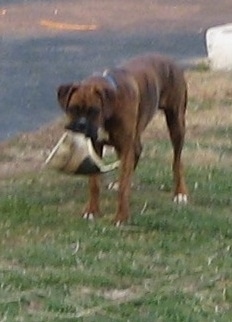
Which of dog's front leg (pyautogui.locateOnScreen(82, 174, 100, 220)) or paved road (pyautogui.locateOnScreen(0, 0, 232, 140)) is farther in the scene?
paved road (pyautogui.locateOnScreen(0, 0, 232, 140))

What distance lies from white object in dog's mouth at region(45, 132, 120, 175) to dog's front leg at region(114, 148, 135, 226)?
0.93ft

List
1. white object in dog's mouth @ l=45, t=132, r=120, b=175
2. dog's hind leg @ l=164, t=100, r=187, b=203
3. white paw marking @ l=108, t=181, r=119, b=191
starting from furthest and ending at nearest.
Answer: white paw marking @ l=108, t=181, r=119, b=191
dog's hind leg @ l=164, t=100, r=187, b=203
white object in dog's mouth @ l=45, t=132, r=120, b=175

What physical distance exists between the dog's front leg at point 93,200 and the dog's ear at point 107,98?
0.56 meters

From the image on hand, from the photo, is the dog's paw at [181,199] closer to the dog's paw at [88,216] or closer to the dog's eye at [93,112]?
the dog's paw at [88,216]

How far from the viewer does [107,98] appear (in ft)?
24.4

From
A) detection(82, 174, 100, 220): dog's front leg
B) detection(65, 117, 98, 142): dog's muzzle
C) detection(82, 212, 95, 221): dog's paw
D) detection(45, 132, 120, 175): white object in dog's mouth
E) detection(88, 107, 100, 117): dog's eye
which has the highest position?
detection(88, 107, 100, 117): dog's eye

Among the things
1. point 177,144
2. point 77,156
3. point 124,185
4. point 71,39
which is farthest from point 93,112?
point 71,39

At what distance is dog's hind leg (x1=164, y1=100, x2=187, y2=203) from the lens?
8.48 m

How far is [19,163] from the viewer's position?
9477mm

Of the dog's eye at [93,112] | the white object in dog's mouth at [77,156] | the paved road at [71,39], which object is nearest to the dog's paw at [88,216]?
the white object in dog's mouth at [77,156]

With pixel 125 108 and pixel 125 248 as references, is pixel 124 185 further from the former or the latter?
pixel 125 248

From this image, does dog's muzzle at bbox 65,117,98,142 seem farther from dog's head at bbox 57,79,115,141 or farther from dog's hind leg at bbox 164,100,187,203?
dog's hind leg at bbox 164,100,187,203

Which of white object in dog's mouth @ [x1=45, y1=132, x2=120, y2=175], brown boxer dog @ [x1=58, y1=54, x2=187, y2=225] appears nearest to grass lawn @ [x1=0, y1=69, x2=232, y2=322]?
brown boxer dog @ [x1=58, y1=54, x2=187, y2=225]

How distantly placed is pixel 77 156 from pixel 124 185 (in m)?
Answer: 0.53
